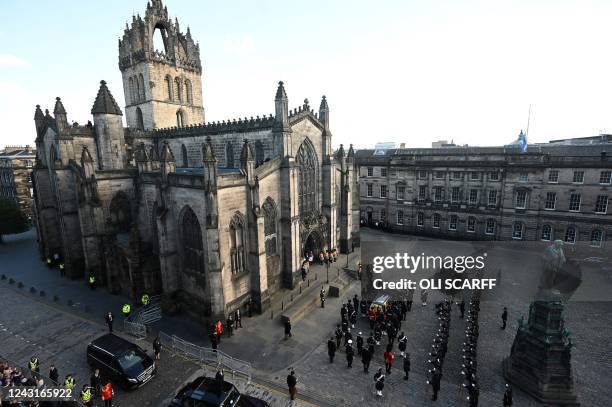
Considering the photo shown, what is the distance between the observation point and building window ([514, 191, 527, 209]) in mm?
36344

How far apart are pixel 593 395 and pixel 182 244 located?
25.3 meters

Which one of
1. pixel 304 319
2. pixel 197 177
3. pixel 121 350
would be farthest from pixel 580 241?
pixel 121 350

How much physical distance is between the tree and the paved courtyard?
1957cm

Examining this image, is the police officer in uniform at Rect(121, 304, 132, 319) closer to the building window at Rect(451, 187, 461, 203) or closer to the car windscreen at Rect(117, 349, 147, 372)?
the car windscreen at Rect(117, 349, 147, 372)

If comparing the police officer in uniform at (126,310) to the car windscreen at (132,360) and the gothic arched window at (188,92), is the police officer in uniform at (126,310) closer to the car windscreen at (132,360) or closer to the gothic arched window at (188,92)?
the car windscreen at (132,360)

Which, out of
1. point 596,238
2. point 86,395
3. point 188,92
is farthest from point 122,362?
point 596,238

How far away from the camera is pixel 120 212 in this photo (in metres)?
29.4

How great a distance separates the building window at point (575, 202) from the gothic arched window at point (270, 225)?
3176 centimetres

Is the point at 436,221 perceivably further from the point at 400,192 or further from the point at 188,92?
the point at 188,92

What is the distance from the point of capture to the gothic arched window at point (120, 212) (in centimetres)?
2869

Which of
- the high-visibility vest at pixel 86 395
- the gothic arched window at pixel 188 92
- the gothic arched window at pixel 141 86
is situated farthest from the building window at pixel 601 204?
the gothic arched window at pixel 141 86

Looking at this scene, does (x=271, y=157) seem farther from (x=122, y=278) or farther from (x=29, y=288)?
A: (x=29, y=288)

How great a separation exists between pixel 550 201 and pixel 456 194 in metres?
9.47

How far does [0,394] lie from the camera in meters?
14.3
